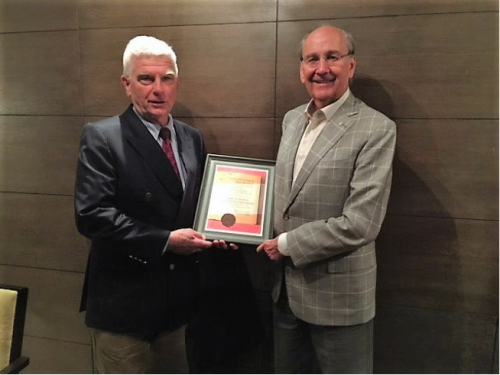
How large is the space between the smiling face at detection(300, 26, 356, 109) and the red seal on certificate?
543mm

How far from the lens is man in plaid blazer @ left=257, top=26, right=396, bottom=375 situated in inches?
52.8

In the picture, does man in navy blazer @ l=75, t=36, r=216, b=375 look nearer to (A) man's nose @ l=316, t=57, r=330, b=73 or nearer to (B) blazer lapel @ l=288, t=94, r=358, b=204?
(B) blazer lapel @ l=288, t=94, r=358, b=204

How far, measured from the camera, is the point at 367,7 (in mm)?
1656

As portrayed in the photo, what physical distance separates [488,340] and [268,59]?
1.59 metres

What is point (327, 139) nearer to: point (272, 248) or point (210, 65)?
point (272, 248)

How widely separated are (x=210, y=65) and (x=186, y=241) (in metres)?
0.86

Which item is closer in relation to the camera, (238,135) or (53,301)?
(238,135)

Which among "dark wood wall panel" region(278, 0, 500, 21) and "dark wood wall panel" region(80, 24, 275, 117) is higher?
"dark wood wall panel" region(278, 0, 500, 21)

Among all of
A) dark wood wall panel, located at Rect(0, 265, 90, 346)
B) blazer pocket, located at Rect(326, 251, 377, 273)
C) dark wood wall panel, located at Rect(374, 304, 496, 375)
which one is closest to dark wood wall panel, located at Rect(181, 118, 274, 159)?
blazer pocket, located at Rect(326, 251, 377, 273)

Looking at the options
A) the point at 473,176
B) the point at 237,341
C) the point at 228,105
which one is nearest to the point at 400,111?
the point at 473,176

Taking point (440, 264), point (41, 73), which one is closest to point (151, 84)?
point (41, 73)

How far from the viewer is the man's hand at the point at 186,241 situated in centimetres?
144

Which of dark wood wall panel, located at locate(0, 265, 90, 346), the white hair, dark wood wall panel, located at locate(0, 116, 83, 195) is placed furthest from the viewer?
dark wood wall panel, located at locate(0, 265, 90, 346)

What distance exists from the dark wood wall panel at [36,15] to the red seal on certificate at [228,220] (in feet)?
4.13
